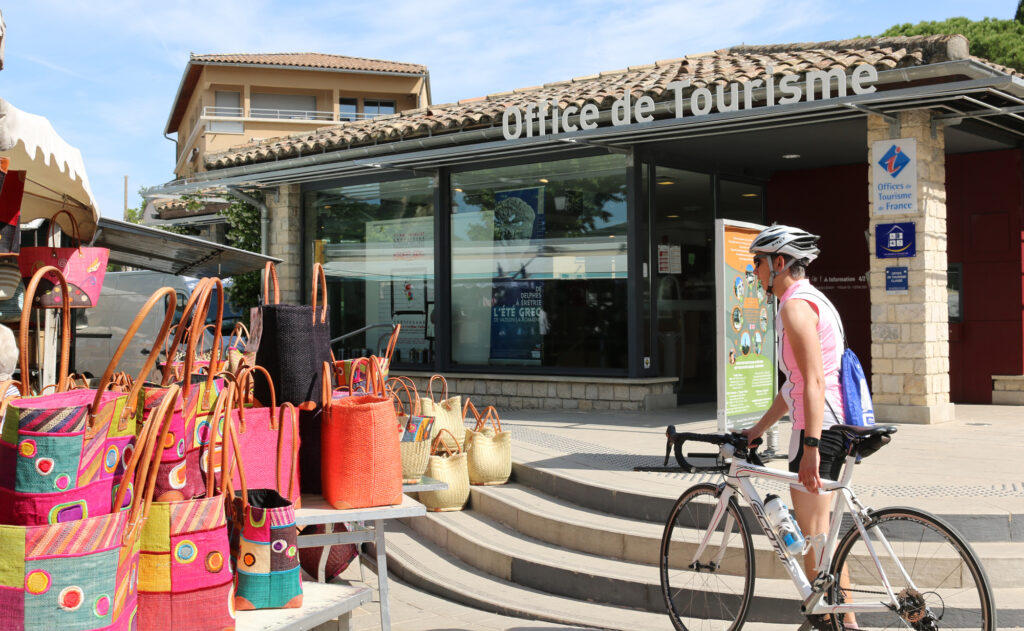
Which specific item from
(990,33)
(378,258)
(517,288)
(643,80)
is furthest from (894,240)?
(990,33)

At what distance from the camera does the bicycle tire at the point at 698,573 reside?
13.7ft

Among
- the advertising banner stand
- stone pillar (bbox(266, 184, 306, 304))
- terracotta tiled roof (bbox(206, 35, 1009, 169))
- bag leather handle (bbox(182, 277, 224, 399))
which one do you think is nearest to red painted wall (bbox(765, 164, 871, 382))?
terracotta tiled roof (bbox(206, 35, 1009, 169))

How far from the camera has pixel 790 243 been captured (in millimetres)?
3955

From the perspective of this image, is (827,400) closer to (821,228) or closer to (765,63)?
(765,63)

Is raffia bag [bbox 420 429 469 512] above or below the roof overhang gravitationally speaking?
Answer: below

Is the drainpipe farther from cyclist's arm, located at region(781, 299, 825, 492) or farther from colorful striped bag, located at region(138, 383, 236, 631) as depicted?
colorful striped bag, located at region(138, 383, 236, 631)

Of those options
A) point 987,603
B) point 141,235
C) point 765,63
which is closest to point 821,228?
point 765,63

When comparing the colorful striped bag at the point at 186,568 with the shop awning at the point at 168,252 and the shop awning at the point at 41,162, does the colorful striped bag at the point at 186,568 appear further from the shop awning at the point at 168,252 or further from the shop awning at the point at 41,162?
the shop awning at the point at 168,252

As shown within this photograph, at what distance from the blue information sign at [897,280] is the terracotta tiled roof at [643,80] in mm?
1951

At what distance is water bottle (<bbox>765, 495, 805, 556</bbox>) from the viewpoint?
379 centimetres

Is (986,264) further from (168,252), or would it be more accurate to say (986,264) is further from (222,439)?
(222,439)

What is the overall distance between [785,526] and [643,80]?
26.6 feet

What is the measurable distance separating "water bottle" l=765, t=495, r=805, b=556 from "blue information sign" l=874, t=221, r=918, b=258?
5.89m

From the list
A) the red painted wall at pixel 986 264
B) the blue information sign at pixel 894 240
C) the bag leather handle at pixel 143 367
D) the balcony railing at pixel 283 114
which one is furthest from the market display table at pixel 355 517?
the balcony railing at pixel 283 114
